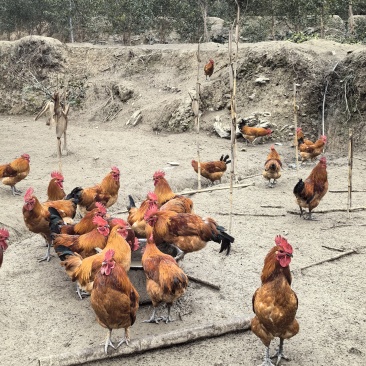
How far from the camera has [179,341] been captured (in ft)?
17.5

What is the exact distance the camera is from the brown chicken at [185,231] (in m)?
6.66

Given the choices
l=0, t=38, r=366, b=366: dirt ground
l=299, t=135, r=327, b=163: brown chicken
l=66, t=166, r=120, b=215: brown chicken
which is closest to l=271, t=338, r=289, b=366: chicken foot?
l=0, t=38, r=366, b=366: dirt ground

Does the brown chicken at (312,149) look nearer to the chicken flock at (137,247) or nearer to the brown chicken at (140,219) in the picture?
the chicken flock at (137,247)

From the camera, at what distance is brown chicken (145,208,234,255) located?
666cm

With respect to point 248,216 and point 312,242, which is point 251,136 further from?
point 312,242

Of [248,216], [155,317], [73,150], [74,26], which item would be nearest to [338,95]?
[248,216]

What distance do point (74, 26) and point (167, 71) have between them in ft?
52.0

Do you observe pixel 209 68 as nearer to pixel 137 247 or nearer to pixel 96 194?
pixel 96 194

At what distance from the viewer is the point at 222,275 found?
24.0 feet

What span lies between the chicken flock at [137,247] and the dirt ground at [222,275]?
37 cm

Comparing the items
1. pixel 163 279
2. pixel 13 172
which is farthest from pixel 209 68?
Answer: pixel 163 279

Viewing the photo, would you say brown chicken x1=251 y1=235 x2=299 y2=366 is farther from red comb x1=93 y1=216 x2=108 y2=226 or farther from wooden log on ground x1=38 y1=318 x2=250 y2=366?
red comb x1=93 y1=216 x2=108 y2=226

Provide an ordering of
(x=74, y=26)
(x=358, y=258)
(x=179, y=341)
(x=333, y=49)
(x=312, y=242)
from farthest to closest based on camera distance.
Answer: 1. (x=74, y=26)
2. (x=333, y=49)
3. (x=312, y=242)
4. (x=358, y=258)
5. (x=179, y=341)

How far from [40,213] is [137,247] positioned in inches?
85.6
